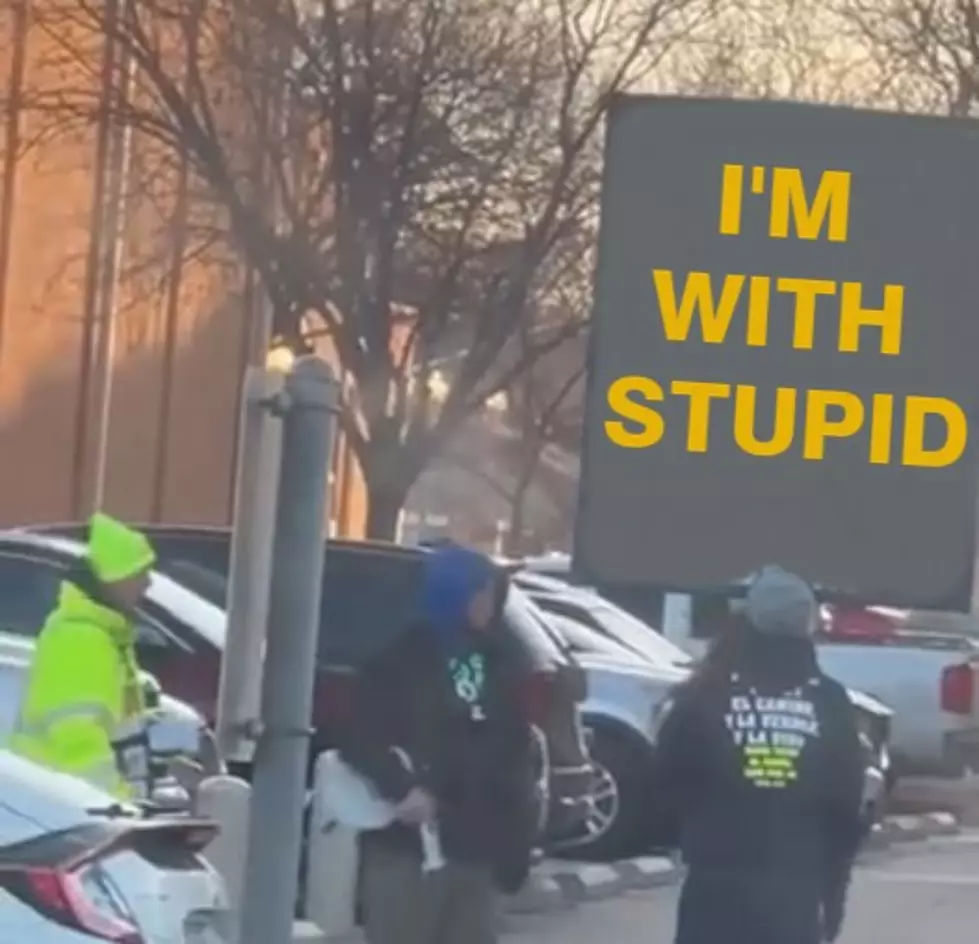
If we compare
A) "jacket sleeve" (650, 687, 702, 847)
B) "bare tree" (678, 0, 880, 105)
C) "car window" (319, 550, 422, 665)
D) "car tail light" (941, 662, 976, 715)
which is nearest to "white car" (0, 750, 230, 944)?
"jacket sleeve" (650, 687, 702, 847)

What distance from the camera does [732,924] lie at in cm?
833

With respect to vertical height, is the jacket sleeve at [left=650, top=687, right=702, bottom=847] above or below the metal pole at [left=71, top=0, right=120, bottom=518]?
below

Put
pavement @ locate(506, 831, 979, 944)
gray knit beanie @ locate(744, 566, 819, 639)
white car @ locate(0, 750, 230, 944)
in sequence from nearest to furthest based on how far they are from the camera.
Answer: white car @ locate(0, 750, 230, 944) < gray knit beanie @ locate(744, 566, 819, 639) < pavement @ locate(506, 831, 979, 944)

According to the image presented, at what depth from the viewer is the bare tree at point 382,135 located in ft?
109

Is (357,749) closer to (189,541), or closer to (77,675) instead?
(77,675)

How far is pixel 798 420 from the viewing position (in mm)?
10398

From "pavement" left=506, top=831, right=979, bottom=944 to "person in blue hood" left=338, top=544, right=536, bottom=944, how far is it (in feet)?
18.0

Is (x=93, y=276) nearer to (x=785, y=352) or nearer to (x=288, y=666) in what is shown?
(x=785, y=352)

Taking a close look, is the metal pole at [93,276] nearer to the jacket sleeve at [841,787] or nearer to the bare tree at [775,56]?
the bare tree at [775,56]

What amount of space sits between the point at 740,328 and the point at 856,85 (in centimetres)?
2881

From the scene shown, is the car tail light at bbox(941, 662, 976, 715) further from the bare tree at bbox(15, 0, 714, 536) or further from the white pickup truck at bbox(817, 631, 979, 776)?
the bare tree at bbox(15, 0, 714, 536)

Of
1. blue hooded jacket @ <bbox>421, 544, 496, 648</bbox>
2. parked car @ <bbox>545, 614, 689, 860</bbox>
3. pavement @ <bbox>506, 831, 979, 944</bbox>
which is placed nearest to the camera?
blue hooded jacket @ <bbox>421, 544, 496, 648</bbox>

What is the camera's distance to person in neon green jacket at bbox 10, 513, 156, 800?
830cm

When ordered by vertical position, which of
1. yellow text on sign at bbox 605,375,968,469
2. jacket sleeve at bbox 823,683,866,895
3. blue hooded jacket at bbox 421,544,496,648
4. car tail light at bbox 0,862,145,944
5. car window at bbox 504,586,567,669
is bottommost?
car tail light at bbox 0,862,145,944
